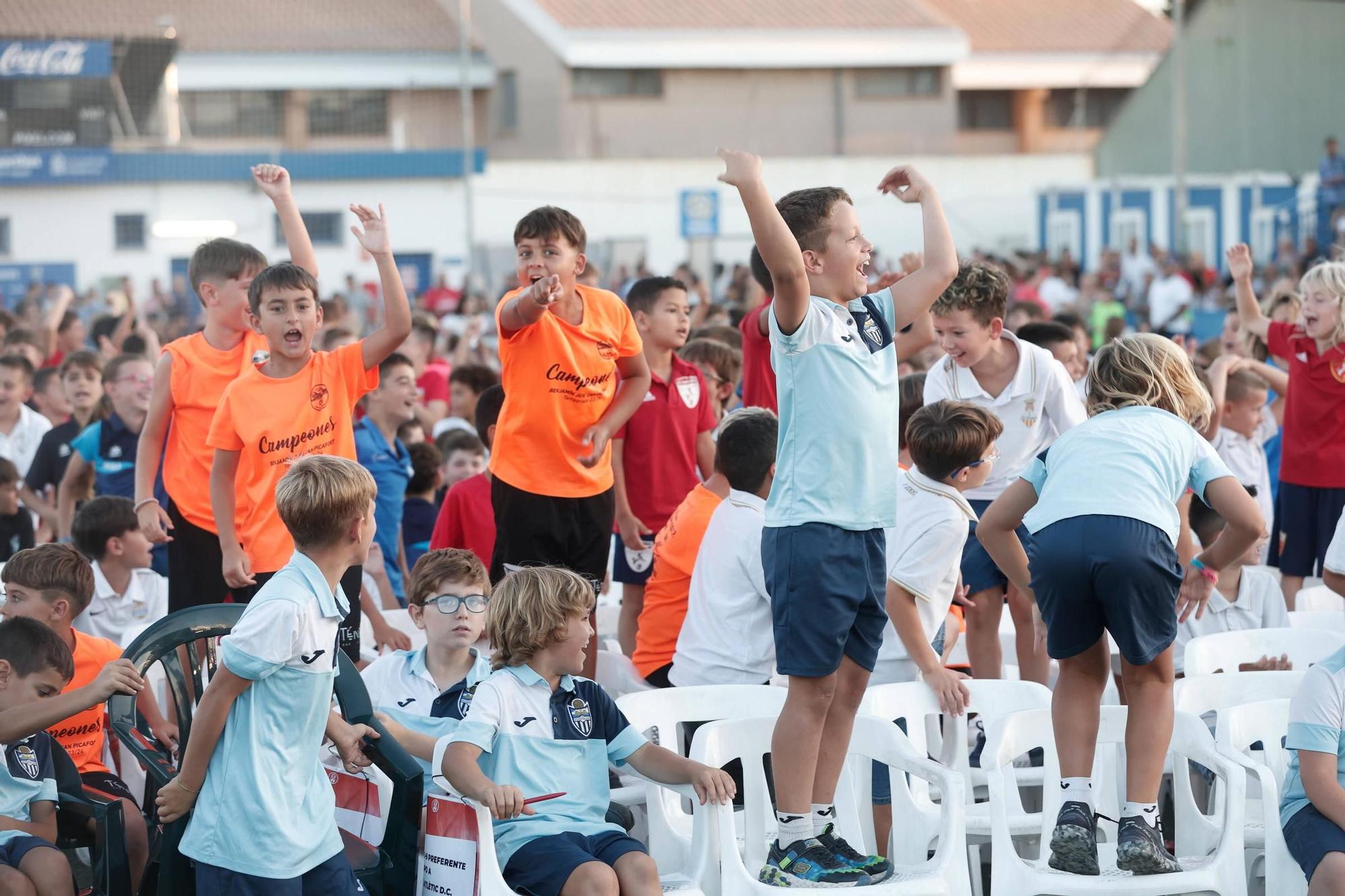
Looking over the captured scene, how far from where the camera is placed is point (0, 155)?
102ft

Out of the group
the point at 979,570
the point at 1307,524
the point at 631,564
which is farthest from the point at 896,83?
the point at 979,570

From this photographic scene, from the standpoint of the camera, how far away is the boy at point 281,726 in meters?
3.41

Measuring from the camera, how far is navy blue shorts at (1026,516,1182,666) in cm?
366

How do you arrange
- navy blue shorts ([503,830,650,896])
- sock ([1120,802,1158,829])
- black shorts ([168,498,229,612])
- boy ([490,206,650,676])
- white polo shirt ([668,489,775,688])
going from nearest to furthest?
navy blue shorts ([503,830,650,896]), sock ([1120,802,1158,829]), white polo shirt ([668,489,775,688]), black shorts ([168,498,229,612]), boy ([490,206,650,676])

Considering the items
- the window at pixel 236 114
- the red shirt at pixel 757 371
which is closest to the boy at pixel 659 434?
the red shirt at pixel 757 371

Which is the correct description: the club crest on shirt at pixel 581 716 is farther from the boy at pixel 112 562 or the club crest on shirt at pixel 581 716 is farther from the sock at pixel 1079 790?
the boy at pixel 112 562

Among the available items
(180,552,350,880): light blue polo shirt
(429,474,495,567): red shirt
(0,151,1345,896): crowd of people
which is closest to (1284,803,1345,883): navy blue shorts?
(0,151,1345,896): crowd of people

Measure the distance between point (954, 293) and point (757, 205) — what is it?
6.32ft

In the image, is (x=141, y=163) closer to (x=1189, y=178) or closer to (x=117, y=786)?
(x=1189, y=178)

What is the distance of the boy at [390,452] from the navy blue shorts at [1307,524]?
3943 millimetres

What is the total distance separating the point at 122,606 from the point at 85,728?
4.41 feet

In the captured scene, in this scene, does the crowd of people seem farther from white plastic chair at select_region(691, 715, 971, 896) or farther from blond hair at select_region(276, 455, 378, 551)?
white plastic chair at select_region(691, 715, 971, 896)

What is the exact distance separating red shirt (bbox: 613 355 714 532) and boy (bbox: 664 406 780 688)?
64.3 inches

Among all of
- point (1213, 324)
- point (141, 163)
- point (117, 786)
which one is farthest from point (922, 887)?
point (141, 163)
